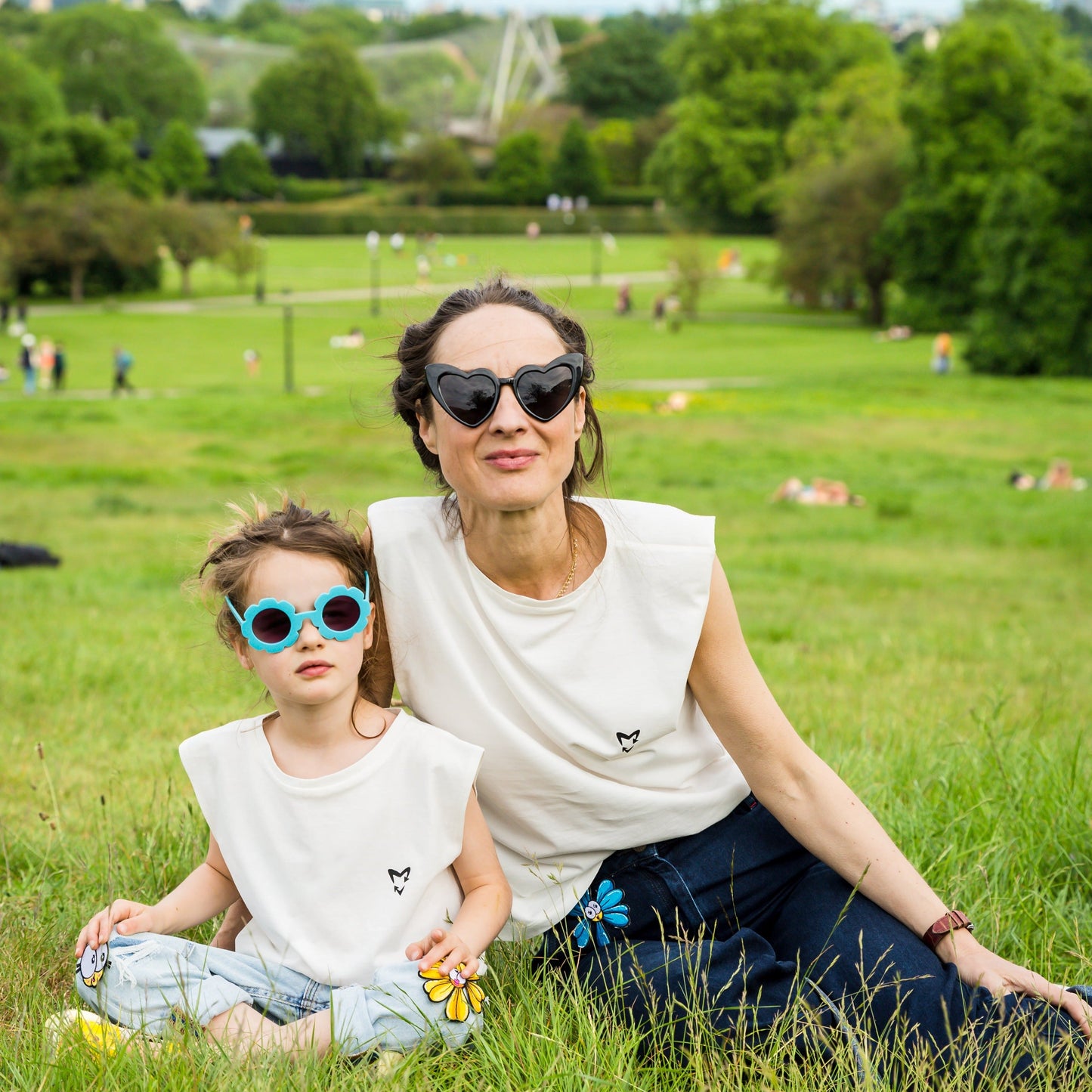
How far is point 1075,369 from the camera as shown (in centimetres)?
3095

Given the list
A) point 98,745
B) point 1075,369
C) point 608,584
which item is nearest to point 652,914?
point 608,584

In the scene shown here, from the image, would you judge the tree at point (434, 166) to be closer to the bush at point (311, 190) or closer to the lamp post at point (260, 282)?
the bush at point (311, 190)

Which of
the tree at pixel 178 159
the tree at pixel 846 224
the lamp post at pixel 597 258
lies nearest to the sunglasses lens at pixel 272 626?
the tree at pixel 846 224

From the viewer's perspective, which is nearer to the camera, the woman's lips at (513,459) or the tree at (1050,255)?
the woman's lips at (513,459)

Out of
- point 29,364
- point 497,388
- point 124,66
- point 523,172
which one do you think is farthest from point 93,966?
point 124,66

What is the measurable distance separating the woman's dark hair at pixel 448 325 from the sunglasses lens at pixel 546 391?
0.34ft

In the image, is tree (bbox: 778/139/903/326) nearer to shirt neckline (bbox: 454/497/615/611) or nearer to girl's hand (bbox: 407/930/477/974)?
shirt neckline (bbox: 454/497/615/611)

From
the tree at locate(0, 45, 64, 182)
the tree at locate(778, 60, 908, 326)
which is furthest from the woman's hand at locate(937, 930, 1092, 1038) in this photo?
the tree at locate(0, 45, 64, 182)

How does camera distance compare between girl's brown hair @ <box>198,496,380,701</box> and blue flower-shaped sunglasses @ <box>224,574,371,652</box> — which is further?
girl's brown hair @ <box>198,496,380,701</box>

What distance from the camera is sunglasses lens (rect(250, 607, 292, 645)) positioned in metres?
2.47

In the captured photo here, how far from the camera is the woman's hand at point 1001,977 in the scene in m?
2.34

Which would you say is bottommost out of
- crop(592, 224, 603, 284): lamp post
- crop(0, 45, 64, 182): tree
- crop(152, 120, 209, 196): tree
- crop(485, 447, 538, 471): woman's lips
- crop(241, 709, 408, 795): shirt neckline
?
crop(592, 224, 603, 284): lamp post

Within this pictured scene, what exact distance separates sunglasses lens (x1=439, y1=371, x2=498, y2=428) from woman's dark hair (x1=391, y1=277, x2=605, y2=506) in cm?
13

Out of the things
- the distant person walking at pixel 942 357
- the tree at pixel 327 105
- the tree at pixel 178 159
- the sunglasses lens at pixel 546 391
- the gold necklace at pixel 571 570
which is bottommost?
the distant person walking at pixel 942 357
